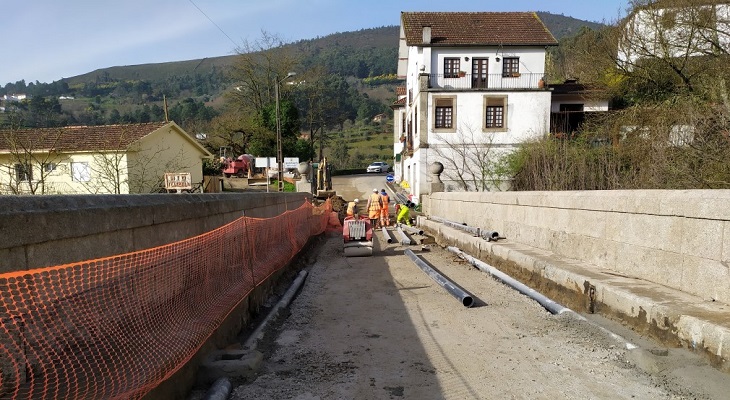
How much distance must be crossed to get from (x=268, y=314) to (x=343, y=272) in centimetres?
380

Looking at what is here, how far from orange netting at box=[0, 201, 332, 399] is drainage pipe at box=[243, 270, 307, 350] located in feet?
1.41

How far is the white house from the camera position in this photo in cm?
2834

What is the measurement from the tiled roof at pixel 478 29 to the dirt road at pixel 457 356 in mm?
25551

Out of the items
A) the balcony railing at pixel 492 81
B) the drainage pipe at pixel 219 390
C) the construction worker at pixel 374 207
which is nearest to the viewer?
the drainage pipe at pixel 219 390

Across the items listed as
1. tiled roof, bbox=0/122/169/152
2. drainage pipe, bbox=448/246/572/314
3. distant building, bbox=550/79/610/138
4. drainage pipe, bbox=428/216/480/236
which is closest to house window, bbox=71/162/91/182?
tiled roof, bbox=0/122/169/152

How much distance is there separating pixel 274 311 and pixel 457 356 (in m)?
2.76

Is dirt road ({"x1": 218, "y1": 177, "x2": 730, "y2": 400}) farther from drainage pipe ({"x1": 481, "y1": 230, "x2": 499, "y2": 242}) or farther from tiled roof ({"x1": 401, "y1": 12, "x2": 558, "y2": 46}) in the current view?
tiled roof ({"x1": 401, "y1": 12, "x2": 558, "y2": 46})

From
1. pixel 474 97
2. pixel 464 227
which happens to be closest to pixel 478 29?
pixel 474 97

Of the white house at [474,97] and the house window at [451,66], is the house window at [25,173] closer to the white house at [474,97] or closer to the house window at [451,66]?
the white house at [474,97]

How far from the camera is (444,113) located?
28672 mm

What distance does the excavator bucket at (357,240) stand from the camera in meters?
11.6

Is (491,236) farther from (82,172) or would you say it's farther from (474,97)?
(82,172)

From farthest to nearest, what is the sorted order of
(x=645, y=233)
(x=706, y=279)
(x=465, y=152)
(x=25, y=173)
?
1. (x=465, y=152)
2. (x=25, y=173)
3. (x=645, y=233)
4. (x=706, y=279)

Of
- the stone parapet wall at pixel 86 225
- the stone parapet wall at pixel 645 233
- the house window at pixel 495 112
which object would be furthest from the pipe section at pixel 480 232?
the house window at pixel 495 112
